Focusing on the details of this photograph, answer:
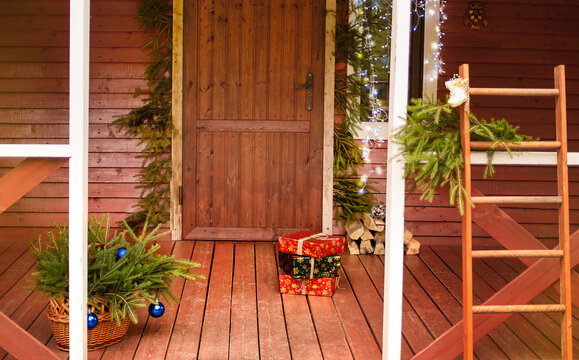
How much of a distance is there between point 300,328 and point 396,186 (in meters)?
1.05

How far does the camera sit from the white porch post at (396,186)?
276cm

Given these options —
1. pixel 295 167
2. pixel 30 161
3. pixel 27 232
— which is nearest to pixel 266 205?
pixel 295 167

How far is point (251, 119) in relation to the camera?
5180 millimetres

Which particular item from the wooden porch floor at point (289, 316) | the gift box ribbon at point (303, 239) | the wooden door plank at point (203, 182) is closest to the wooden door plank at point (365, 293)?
the wooden porch floor at point (289, 316)

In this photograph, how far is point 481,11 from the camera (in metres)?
5.11

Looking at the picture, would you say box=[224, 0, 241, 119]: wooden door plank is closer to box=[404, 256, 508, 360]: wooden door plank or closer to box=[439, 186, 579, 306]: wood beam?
box=[404, 256, 508, 360]: wooden door plank

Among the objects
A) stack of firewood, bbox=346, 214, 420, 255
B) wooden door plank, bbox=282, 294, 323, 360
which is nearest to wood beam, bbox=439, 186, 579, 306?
wooden door plank, bbox=282, 294, 323, 360

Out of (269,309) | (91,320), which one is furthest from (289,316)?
(91,320)

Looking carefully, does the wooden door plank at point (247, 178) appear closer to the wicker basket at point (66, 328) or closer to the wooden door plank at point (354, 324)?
the wooden door plank at point (354, 324)

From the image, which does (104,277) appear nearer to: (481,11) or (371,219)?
(371,219)

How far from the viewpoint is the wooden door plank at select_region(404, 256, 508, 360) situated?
313cm

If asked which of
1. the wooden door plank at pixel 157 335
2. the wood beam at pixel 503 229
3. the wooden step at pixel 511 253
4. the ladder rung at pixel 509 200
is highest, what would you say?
the ladder rung at pixel 509 200

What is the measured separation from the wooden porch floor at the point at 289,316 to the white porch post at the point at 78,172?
33 centimetres

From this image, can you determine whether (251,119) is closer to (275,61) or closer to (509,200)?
(275,61)
